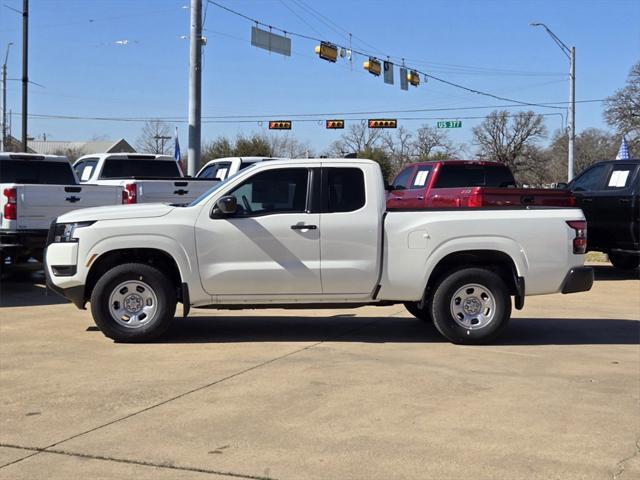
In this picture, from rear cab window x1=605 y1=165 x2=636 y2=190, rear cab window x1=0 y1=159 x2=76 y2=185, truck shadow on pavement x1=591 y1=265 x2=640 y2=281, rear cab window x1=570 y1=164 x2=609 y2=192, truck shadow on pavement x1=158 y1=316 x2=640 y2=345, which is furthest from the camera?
truck shadow on pavement x1=591 y1=265 x2=640 y2=281

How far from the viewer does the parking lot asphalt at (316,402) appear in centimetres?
441

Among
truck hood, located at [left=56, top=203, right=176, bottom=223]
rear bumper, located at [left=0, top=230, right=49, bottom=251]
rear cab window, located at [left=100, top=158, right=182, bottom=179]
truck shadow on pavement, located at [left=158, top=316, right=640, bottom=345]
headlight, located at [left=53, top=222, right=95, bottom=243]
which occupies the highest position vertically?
rear cab window, located at [left=100, top=158, right=182, bottom=179]

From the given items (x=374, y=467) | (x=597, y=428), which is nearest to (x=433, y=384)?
(x=597, y=428)

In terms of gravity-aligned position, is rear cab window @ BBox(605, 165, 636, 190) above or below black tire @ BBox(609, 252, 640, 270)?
above

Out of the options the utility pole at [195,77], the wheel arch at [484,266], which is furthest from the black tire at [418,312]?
the utility pole at [195,77]

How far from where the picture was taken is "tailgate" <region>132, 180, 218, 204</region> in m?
11.9

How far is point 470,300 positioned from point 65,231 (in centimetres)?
445

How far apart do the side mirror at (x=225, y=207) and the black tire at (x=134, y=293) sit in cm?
88

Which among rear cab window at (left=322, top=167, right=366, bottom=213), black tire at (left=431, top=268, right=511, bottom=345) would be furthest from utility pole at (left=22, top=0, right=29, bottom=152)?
black tire at (left=431, top=268, right=511, bottom=345)

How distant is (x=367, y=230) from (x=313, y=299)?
0.96 metres

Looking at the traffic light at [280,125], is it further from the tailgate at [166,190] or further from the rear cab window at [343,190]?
the rear cab window at [343,190]

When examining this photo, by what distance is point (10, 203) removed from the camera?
10.5 m

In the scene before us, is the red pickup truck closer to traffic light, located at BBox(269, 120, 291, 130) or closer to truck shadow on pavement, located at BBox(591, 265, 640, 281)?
truck shadow on pavement, located at BBox(591, 265, 640, 281)

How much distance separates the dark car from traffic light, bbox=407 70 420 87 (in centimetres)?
1790
